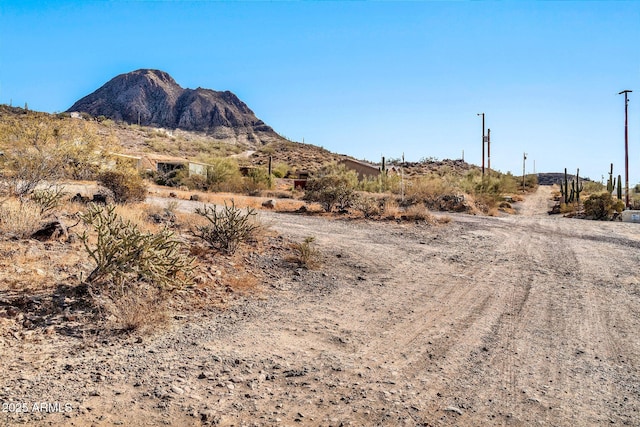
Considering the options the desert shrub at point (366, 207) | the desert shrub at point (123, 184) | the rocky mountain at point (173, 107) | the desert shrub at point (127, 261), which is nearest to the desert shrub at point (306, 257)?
the desert shrub at point (127, 261)

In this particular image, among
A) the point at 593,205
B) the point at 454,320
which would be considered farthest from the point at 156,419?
the point at 593,205

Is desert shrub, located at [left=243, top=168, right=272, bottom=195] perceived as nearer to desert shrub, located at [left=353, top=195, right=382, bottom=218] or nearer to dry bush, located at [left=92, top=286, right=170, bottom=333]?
desert shrub, located at [left=353, top=195, right=382, bottom=218]

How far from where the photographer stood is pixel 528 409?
404 centimetres

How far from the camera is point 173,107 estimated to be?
114250 mm

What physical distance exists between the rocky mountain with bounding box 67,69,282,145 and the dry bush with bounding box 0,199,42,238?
92.8 m

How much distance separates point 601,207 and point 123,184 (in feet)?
90.1

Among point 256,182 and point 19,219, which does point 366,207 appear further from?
point 256,182

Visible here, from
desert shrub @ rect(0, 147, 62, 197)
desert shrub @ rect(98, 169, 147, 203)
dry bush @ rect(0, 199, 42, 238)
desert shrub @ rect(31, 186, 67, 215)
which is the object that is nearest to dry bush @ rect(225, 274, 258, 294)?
dry bush @ rect(0, 199, 42, 238)

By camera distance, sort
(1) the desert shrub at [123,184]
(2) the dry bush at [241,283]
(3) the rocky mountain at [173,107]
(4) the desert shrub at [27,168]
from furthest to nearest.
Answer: (3) the rocky mountain at [173,107]
(1) the desert shrub at [123,184]
(4) the desert shrub at [27,168]
(2) the dry bush at [241,283]

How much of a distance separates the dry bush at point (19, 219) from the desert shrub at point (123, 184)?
682 cm

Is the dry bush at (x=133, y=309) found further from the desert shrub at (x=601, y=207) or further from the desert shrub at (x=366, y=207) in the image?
the desert shrub at (x=601, y=207)

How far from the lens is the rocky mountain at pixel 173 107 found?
352 feet

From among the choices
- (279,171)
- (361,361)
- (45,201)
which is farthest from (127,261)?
(279,171)

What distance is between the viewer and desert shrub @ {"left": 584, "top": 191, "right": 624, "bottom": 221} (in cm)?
2794
